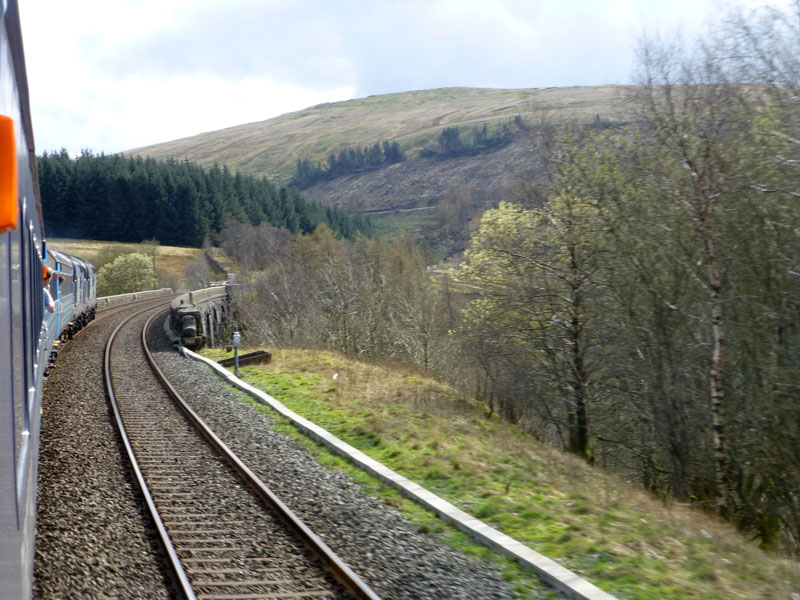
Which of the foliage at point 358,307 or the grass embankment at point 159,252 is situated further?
the grass embankment at point 159,252

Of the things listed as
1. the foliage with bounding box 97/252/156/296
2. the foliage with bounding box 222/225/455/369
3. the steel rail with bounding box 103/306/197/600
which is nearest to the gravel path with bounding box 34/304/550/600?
the steel rail with bounding box 103/306/197/600

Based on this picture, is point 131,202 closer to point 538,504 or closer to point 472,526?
point 538,504

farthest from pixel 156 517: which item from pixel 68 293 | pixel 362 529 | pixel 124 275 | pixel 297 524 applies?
pixel 124 275

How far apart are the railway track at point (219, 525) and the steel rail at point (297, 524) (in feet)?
0.03

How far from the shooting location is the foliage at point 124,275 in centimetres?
7206

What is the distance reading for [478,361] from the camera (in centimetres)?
2020

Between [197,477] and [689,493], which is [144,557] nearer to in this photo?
[197,477]

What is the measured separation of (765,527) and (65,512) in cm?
1080

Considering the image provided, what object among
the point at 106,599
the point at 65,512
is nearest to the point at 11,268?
the point at 106,599

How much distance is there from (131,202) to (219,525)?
10610 cm

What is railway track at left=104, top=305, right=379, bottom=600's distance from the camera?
6.33m

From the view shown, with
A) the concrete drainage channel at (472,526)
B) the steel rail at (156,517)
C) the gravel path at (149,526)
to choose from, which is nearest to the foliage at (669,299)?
the concrete drainage channel at (472,526)

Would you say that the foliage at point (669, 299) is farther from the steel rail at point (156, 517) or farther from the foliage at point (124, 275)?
the foliage at point (124, 275)

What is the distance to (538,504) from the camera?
29.7 feet
